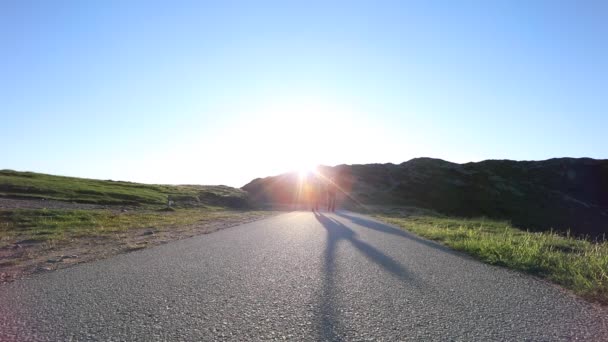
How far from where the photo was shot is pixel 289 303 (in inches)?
202

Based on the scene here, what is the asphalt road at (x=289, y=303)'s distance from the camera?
406cm

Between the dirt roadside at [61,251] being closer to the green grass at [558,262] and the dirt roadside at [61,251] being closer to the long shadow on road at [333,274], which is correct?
the long shadow on road at [333,274]

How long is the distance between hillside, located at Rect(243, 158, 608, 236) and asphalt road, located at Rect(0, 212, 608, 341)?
48.2 metres

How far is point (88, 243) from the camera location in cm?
1179

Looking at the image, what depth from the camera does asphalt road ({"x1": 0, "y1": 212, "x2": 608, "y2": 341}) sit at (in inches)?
160

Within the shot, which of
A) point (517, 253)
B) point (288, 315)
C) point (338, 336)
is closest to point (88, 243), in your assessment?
point (288, 315)

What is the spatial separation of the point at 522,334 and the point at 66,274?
655 centimetres

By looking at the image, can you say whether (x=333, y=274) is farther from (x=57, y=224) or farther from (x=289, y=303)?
(x=57, y=224)

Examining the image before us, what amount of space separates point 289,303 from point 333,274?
2.11 m

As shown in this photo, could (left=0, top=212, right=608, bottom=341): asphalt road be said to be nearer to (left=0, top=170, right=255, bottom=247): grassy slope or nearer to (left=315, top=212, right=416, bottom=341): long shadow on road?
(left=315, top=212, right=416, bottom=341): long shadow on road

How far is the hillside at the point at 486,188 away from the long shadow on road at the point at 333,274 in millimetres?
43709

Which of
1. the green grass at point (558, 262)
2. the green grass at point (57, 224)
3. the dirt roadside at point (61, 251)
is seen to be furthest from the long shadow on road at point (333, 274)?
the green grass at point (57, 224)

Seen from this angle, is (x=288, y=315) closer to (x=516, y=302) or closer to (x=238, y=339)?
(x=238, y=339)

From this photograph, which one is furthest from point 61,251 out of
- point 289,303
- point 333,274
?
point 289,303
